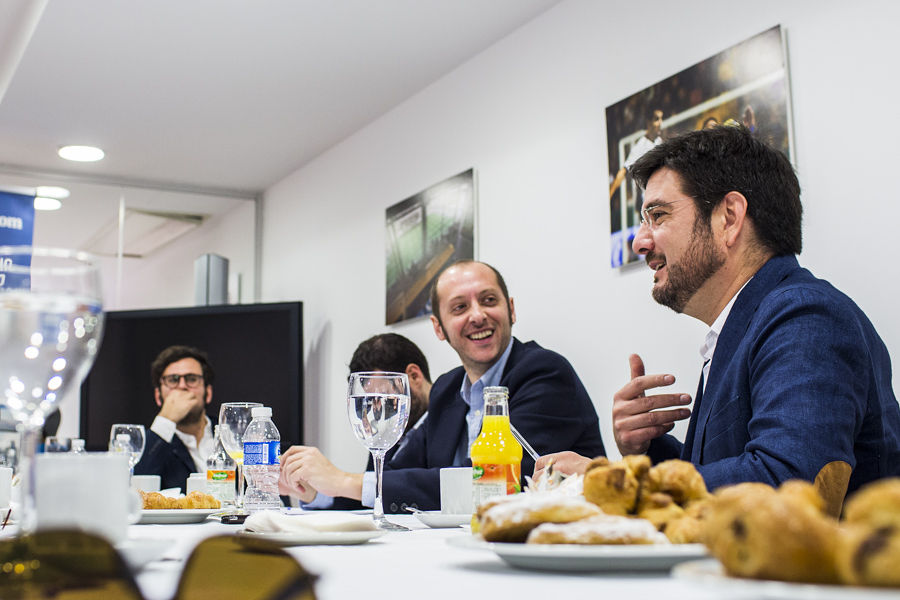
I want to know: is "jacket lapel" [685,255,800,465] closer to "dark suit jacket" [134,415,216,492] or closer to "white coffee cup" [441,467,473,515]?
"white coffee cup" [441,467,473,515]

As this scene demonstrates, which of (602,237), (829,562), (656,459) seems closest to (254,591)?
(829,562)

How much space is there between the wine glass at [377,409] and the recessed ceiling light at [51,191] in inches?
176

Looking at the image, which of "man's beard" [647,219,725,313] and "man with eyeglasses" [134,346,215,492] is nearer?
"man's beard" [647,219,725,313]

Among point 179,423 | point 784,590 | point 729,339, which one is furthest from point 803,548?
point 179,423

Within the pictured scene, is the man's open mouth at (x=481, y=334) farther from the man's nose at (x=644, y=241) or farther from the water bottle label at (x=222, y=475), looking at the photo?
the water bottle label at (x=222, y=475)

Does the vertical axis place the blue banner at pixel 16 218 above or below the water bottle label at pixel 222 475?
above

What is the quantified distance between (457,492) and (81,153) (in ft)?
13.7

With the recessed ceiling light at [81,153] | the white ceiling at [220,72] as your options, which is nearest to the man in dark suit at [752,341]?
the white ceiling at [220,72]

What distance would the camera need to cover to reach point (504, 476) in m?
1.12

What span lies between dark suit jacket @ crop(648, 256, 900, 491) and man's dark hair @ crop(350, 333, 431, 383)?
6.43 feet

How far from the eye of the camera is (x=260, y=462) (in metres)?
1.49

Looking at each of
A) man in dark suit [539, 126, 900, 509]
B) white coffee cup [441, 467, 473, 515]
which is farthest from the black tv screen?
white coffee cup [441, 467, 473, 515]

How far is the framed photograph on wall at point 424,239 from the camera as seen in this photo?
148 inches

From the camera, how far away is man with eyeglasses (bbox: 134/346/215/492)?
342 cm
